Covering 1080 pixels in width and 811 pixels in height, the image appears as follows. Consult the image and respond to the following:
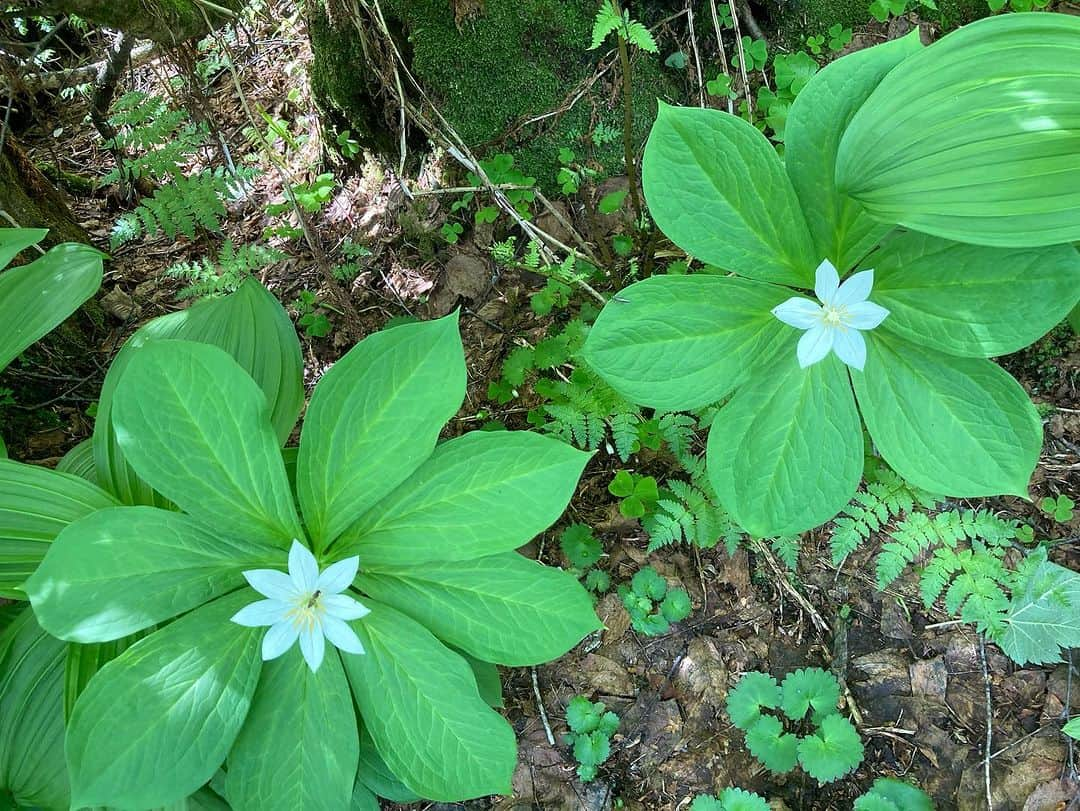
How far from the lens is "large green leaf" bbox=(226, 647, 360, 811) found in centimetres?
157

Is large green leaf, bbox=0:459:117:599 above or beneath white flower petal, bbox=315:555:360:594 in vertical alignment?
above

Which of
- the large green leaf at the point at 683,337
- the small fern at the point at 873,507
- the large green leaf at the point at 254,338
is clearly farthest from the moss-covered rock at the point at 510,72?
the small fern at the point at 873,507

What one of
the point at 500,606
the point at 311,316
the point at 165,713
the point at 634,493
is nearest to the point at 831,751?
the point at 634,493

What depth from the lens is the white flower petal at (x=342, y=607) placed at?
4.87 ft

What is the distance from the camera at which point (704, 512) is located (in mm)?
2207

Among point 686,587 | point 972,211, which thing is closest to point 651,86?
point 972,211

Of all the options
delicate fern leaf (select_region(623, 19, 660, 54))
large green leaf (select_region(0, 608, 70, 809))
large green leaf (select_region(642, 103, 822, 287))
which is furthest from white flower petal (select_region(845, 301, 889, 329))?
large green leaf (select_region(0, 608, 70, 809))

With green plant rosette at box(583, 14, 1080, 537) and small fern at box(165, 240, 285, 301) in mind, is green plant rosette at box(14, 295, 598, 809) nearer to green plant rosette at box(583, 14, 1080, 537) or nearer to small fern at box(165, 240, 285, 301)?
green plant rosette at box(583, 14, 1080, 537)

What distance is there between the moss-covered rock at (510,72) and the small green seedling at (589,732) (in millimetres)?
1981

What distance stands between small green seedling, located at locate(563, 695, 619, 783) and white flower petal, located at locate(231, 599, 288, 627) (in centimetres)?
111

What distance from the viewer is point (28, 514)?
1.76 m

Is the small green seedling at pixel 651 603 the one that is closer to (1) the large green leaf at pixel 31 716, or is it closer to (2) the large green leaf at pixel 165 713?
(2) the large green leaf at pixel 165 713

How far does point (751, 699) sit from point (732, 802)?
297mm

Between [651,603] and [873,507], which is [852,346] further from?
[651,603]
